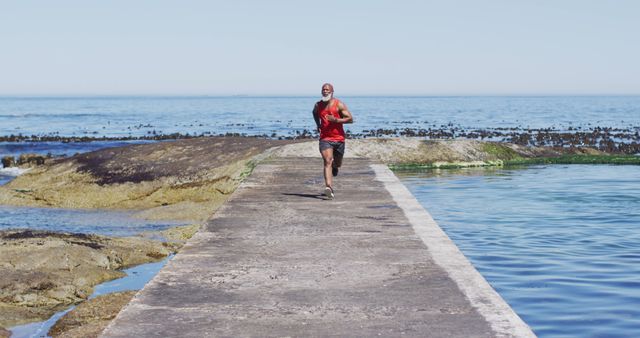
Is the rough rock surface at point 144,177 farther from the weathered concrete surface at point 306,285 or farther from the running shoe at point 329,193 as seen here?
the weathered concrete surface at point 306,285

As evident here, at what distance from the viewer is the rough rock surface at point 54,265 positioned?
9.97 meters

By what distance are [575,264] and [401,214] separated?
2994 mm

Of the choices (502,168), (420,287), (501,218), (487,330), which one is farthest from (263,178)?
(502,168)

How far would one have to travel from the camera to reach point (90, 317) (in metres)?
9.41

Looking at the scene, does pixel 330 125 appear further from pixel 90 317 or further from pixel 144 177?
pixel 144 177

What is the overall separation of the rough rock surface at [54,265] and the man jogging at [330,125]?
2.86 meters

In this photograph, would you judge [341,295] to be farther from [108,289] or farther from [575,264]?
[575,264]

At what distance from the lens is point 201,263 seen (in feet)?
25.6

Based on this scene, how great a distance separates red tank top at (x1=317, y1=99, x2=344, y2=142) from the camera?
1231 cm

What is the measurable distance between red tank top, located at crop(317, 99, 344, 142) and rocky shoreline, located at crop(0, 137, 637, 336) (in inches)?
121

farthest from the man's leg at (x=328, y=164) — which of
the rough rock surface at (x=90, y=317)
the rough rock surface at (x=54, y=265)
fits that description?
the rough rock surface at (x=90, y=317)

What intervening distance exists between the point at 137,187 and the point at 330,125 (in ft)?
34.2

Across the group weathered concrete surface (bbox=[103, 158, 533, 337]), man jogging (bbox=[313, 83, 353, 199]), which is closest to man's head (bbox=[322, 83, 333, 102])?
man jogging (bbox=[313, 83, 353, 199])

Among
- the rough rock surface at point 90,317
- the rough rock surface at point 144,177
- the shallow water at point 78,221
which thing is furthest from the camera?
the rough rock surface at point 144,177
